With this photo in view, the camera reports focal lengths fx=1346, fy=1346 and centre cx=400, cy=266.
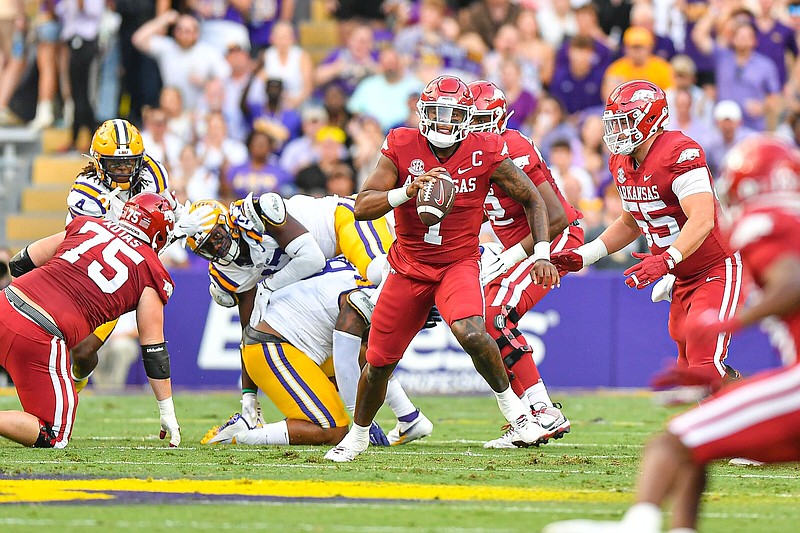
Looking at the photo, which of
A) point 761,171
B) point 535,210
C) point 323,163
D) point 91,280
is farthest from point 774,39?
point 761,171

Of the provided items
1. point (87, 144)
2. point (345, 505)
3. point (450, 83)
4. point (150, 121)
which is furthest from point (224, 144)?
point (345, 505)

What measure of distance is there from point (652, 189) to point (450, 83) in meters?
1.33

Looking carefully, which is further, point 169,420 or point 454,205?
point 169,420

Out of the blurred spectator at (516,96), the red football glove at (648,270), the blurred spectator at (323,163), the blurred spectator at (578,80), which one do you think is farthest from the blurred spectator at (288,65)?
the red football glove at (648,270)

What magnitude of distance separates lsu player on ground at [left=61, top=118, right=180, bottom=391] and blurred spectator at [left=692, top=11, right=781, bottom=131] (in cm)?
791

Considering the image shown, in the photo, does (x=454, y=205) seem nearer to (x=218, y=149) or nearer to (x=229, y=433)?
(x=229, y=433)

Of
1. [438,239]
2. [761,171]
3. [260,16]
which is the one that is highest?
[260,16]

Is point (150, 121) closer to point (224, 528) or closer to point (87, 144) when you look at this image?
point (87, 144)

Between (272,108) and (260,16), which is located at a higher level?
(260,16)

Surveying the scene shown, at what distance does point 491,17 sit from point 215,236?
8.40 meters

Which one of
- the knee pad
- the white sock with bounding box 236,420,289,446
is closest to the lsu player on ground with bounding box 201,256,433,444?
the white sock with bounding box 236,420,289,446

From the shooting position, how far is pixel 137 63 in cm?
1569

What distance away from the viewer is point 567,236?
895 centimetres

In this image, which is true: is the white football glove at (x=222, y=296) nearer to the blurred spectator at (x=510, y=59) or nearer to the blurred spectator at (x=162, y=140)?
the blurred spectator at (x=162, y=140)
